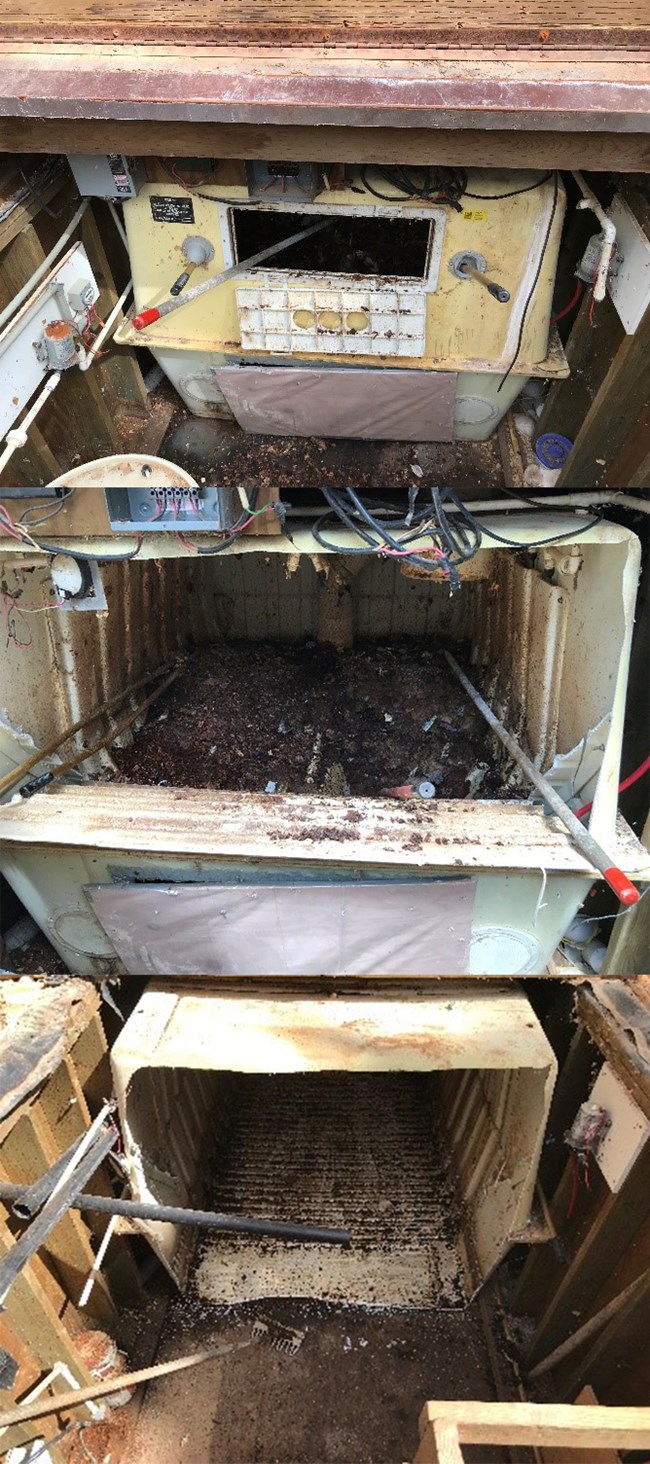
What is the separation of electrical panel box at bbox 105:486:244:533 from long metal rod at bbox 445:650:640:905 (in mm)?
1846

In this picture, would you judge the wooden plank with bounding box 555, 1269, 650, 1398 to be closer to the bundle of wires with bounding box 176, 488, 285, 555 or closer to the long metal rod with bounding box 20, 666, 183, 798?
the long metal rod with bounding box 20, 666, 183, 798

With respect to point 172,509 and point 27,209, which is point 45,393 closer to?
point 27,209

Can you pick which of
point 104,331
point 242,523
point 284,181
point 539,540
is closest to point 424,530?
point 539,540

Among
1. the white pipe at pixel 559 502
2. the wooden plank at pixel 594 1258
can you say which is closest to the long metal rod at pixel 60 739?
the white pipe at pixel 559 502

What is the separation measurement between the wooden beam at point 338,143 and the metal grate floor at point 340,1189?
3316 millimetres

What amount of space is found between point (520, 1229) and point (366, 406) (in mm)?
2884

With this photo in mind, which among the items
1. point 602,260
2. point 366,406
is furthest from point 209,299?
point 602,260

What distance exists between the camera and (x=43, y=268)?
2350 millimetres

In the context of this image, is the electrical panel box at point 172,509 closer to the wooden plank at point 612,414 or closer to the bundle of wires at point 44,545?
the bundle of wires at point 44,545

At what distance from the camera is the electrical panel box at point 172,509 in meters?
3.03

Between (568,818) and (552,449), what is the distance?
1550 mm

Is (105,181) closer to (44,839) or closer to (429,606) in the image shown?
(44,839)

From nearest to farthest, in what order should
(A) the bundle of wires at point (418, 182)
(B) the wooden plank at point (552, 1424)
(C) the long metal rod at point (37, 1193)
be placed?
(B) the wooden plank at point (552, 1424)
(C) the long metal rod at point (37, 1193)
(A) the bundle of wires at point (418, 182)

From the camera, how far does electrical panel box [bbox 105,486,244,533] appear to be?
303cm
